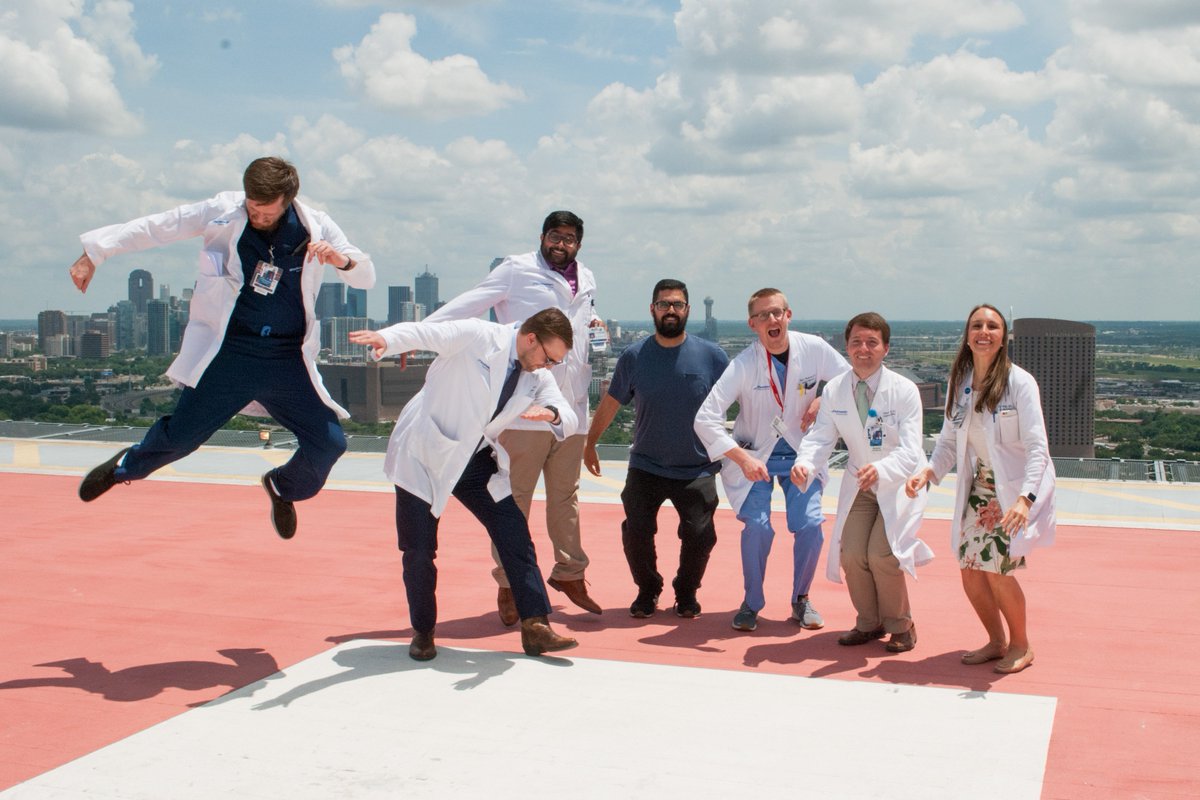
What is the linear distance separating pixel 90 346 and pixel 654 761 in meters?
44.4

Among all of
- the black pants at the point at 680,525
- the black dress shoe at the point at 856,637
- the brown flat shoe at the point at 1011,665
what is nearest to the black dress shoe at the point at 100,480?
the black pants at the point at 680,525

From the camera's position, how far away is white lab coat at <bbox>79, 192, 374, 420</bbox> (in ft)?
17.1

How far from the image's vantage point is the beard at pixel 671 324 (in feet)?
20.9

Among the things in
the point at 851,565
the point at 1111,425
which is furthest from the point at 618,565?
the point at 1111,425

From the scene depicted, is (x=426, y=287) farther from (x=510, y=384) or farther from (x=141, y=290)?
(x=510, y=384)

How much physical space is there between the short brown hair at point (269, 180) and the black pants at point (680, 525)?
96.2 inches

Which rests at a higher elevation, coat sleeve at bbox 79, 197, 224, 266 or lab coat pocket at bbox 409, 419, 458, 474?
coat sleeve at bbox 79, 197, 224, 266

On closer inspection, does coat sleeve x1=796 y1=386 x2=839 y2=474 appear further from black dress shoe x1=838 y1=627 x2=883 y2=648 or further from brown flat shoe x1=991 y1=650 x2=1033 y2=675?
brown flat shoe x1=991 y1=650 x2=1033 y2=675

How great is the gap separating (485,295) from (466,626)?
1801 mm

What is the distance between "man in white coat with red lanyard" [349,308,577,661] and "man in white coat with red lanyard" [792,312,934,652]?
4.43ft

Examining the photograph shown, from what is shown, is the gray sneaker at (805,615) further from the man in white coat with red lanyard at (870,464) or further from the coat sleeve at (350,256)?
the coat sleeve at (350,256)

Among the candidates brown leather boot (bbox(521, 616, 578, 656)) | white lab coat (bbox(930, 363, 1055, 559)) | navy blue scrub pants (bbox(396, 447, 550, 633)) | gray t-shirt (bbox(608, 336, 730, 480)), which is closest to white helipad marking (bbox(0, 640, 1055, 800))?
brown leather boot (bbox(521, 616, 578, 656))

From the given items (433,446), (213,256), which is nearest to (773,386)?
(433,446)

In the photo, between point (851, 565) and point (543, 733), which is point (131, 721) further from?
point (851, 565)
